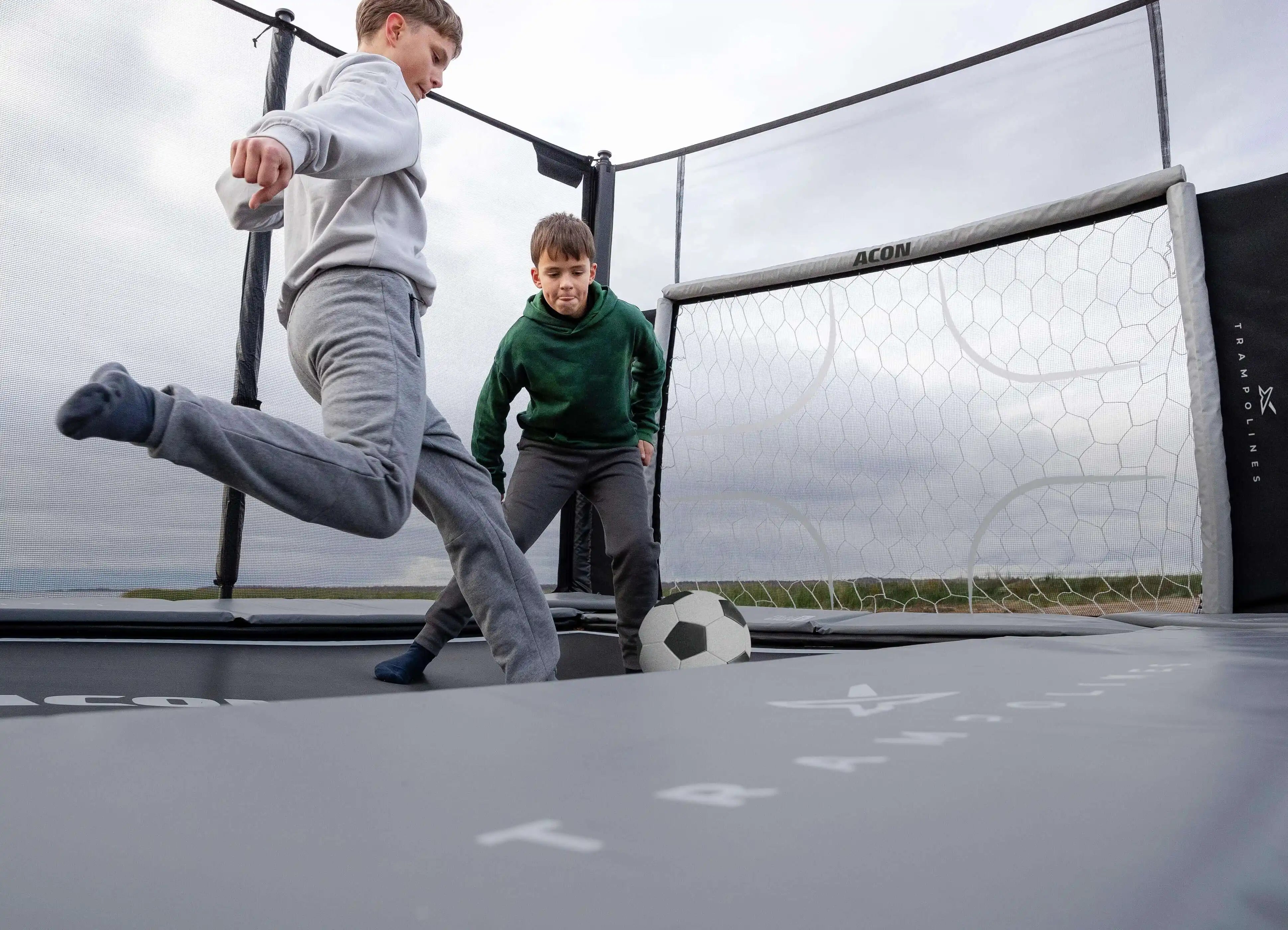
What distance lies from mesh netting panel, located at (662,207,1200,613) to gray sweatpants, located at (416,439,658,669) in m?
0.73

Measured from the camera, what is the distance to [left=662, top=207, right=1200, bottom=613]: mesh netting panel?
1889 millimetres

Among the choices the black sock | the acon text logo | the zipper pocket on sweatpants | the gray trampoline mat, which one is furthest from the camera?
the acon text logo

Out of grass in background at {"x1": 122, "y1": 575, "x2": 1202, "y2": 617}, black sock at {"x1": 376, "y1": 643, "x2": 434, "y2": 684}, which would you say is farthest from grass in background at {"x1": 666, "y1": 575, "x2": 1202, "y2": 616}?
black sock at {"x1": 376, "y1": 643, "x2": 434, "y2": 684}

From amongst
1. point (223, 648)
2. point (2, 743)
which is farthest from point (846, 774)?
point (223, 648)

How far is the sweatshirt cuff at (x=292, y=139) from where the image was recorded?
0.90 m

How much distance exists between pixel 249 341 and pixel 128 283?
0.32m

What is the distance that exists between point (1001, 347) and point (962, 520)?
18.2 inches

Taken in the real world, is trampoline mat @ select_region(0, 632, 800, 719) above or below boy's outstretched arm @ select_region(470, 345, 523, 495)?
below

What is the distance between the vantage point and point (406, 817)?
0.25 meters

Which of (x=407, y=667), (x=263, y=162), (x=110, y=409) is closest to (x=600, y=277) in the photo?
(x=407, y=667)

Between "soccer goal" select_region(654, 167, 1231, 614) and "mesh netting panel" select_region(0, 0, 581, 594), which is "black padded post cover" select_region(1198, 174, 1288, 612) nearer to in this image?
"soccer goal" select_region(654, 167, 1231, 614)

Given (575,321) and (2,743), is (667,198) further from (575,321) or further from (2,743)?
(2,743)

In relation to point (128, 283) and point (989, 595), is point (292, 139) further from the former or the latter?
point (989, 595)

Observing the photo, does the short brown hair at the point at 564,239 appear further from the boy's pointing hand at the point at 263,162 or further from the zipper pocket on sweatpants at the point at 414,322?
the boy's pointing hand at the point at 263,162
